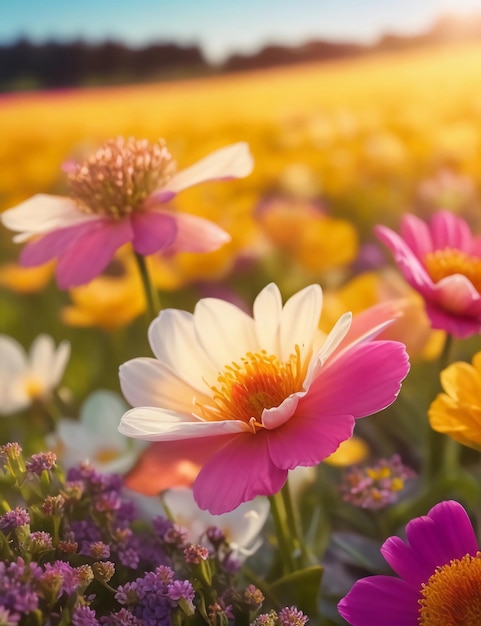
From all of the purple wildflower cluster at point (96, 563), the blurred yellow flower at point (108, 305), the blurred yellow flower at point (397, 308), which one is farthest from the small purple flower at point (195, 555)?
the blurred yellow flower at point (108, 305)

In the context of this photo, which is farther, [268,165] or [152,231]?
[268,165]

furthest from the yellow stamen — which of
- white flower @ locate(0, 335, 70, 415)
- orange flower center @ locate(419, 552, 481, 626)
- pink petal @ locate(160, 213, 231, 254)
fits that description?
orange flower center @ locate(419, 552, 481, 626)

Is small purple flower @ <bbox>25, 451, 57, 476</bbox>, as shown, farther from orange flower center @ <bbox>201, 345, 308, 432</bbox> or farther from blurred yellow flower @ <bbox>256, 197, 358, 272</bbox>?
blurred yellow flower @ <bbox>256, 197, 358, 272</bbox>

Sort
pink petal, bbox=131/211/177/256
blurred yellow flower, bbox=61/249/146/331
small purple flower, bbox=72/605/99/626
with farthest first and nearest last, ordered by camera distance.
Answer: blurred yellow flower, bbox=61/249/146/331 < pink petal, bbox=131/211/177/256 < small purple flower, bbox=72/605/99/626

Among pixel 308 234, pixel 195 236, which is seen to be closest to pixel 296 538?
pixel 195 236

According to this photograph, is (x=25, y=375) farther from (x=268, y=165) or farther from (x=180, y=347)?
(x=268, y=165)

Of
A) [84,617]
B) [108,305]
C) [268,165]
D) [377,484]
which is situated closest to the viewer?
[84,617]
